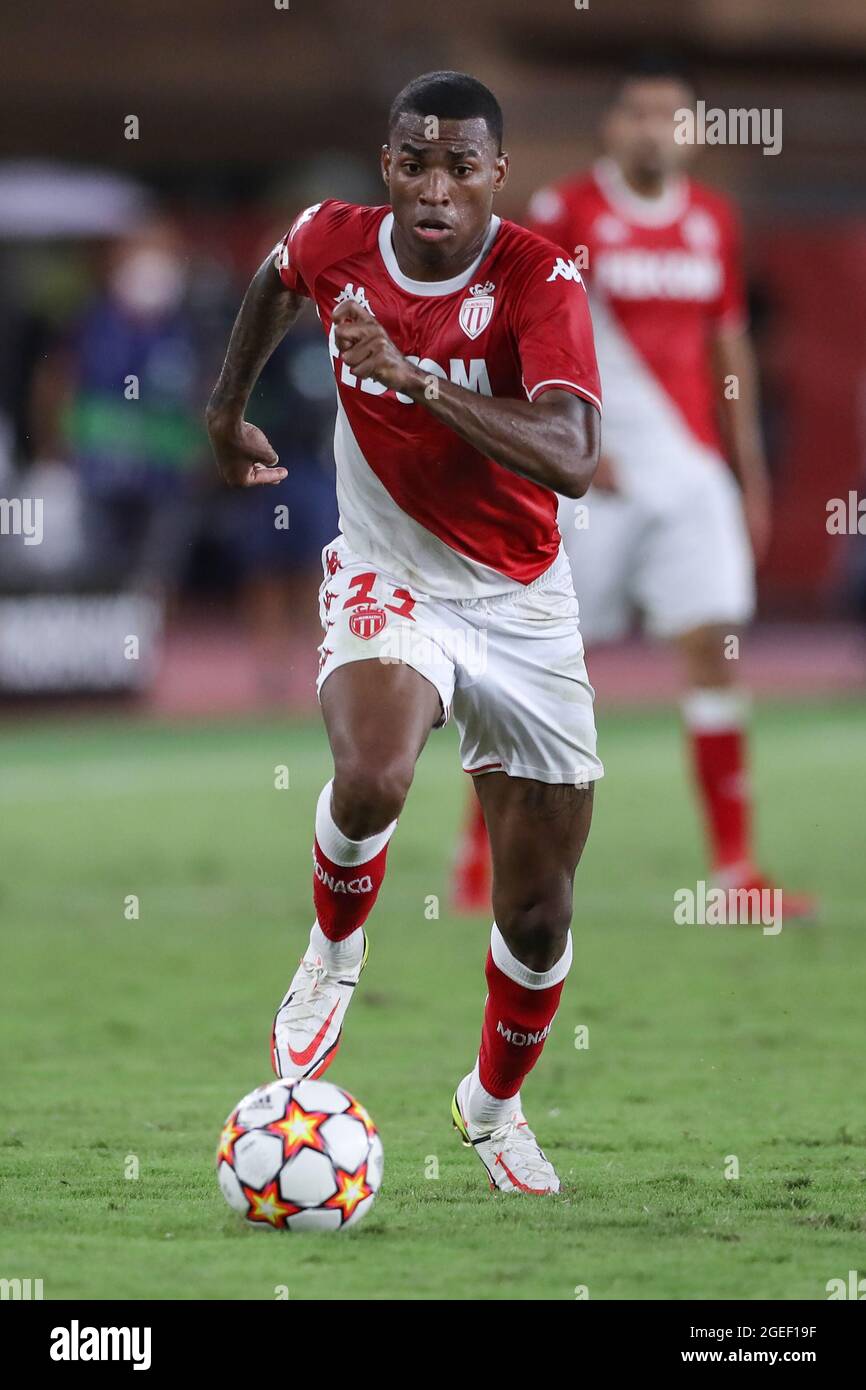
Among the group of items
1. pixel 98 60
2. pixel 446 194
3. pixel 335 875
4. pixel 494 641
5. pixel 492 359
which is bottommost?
pixel 335 875

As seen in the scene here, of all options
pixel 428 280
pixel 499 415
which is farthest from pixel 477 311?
pixel 499 415

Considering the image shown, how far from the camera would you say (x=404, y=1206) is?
464 cm

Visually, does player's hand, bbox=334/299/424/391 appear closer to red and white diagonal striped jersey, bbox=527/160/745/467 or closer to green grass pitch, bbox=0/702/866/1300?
green grass pitch, bbox=0/702/866/1300

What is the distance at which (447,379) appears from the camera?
4793mm

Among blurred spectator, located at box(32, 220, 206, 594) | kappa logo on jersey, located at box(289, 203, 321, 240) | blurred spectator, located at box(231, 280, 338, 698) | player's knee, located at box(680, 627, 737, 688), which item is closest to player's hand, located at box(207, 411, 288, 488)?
kappa logo on jersey, located at box(289, 203, 321, 240)

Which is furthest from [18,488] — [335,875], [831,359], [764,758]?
[335,875]

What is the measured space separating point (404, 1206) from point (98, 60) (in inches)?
678

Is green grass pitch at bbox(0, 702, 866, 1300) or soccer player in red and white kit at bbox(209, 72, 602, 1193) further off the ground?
soccer player in red and white kit at bbox(209, 72, 602, 1193)

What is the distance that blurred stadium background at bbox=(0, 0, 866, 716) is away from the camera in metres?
17.3

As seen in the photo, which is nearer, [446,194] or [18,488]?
[446,194]

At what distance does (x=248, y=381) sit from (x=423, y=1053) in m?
2.00

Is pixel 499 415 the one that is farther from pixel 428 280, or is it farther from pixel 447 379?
pixel 428 280

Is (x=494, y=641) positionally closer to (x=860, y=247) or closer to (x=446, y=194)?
(x=446, y=194)

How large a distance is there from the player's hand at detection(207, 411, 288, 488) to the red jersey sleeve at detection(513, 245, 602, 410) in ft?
2.67
